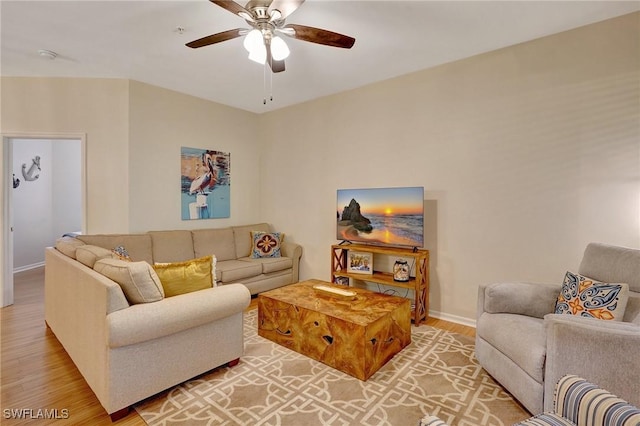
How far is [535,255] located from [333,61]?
2.71m

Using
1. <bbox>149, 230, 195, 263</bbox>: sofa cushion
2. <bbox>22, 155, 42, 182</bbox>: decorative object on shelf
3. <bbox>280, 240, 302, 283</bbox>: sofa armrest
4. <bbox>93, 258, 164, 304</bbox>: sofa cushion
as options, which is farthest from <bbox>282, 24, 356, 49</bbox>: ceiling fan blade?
<bbox>22, 155, 42, 182</bbox>: decorative object on shelf

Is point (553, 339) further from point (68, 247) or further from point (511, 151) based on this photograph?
point (68, 247)

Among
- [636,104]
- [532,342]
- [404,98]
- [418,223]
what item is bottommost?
[532,342]

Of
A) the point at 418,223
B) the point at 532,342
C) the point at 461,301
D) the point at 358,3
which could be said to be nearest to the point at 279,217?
the point at 418,223

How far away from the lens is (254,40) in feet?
7.03

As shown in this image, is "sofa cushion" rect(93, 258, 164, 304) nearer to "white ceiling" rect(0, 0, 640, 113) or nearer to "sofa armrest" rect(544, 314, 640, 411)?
"white ceiling" rect(0, 0, 640, 113)

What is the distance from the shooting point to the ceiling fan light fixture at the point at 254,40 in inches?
83.6

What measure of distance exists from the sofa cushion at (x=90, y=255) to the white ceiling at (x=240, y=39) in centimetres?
183

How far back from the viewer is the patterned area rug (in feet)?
6.07

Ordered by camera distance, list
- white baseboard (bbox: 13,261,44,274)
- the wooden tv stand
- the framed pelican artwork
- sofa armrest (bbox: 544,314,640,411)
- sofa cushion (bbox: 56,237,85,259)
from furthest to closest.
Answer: white baseboard (bbox: 13,261,44,274) → the framed pelican artwork → the wooden tv stand → sofa cushion (bbox: 56,237,85,259) → sofa armrest (bbox: 544,314,640,411)

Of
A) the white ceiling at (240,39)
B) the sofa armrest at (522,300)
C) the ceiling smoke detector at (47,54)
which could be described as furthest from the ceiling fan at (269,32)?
the sofa armrest at (522,300)

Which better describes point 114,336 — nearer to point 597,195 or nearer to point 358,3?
point 358,3

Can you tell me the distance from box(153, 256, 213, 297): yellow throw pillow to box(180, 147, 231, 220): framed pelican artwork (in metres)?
2.29

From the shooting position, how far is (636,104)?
246 cm
